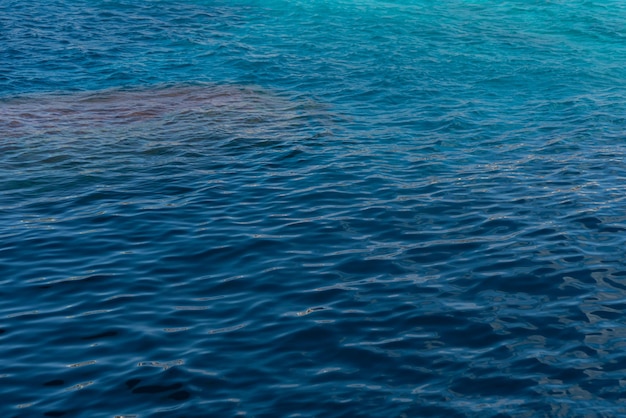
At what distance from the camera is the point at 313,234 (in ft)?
39.4

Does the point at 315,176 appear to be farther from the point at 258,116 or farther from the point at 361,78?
the point at 361,78

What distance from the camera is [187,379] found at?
322 inches

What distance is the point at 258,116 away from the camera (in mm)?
18359

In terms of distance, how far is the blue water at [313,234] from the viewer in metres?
8.18

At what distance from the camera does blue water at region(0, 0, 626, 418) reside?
8180 millimetres

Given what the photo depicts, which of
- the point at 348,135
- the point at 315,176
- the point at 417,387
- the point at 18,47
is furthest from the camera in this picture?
the point at 18,47

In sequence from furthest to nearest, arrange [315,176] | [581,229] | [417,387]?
1. [315,176]
2. [581,229]
3. [417,387]

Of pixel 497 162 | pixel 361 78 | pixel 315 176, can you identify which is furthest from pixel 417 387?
pixel 361 78

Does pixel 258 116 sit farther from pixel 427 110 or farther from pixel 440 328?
pixel 440 328

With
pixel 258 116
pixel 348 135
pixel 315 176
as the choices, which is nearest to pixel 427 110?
pixel 348 135

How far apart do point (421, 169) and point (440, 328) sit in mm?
5970

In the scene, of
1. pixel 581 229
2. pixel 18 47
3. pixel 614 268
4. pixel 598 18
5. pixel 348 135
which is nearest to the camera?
pixel 614 268

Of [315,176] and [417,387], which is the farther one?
[315,176]

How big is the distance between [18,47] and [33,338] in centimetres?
1857
